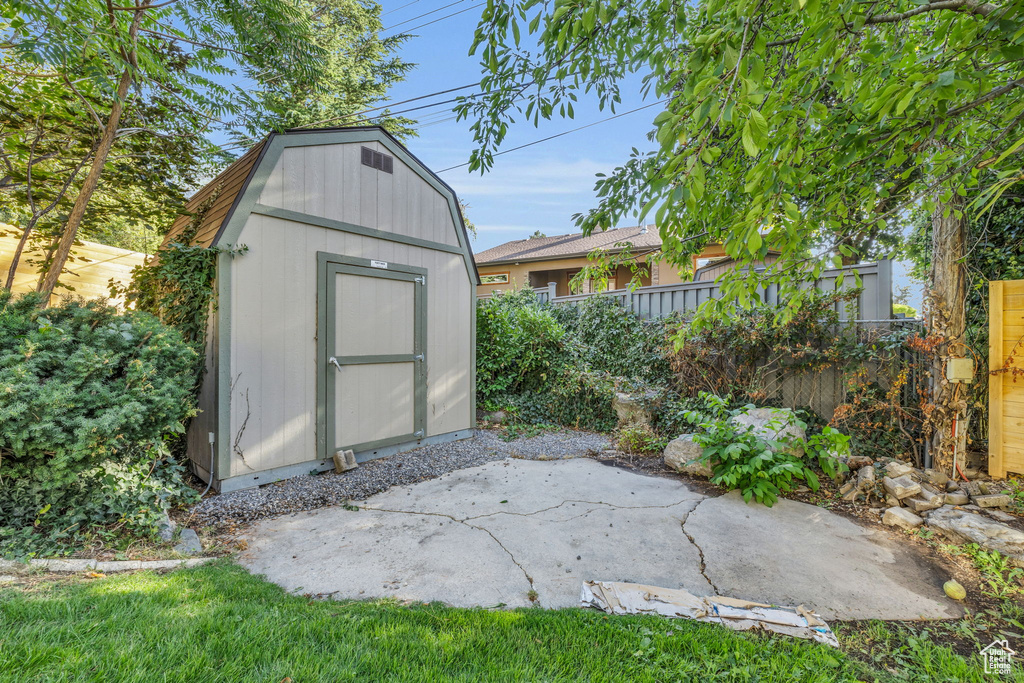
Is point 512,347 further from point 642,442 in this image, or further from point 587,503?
point 587,503

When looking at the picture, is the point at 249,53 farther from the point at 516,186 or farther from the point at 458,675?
the point at 516,186

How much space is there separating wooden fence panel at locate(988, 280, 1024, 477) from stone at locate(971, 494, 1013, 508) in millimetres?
468

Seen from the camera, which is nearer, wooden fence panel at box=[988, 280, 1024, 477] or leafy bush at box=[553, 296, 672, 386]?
wooden fence panel at box=[988, 280, 1024, 477]

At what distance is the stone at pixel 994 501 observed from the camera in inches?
112

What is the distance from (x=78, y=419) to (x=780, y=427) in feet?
16.2

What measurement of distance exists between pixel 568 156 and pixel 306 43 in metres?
5.59

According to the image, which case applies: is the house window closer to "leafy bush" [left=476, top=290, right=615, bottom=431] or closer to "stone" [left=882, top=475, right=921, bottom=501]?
"leafy bush" [left=476, top=290, right=615, bottom=431]

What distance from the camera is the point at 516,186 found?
36.4ft

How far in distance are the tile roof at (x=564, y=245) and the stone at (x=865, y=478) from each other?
9.19m

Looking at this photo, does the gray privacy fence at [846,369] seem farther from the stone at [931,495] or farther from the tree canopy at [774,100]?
the tree canopy at [774,100]

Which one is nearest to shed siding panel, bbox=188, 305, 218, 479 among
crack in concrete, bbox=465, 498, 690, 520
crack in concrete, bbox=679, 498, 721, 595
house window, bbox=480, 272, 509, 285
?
crack in concrete, bbox=465, 498, 690, 520

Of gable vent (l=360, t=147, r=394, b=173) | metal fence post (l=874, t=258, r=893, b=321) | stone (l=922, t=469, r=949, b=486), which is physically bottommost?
stone (l=922, t=469, r=949, b=486)

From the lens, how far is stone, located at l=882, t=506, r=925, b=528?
9.24 feet

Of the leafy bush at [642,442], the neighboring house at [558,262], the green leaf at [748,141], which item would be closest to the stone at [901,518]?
the leafy bush at [642,442]
